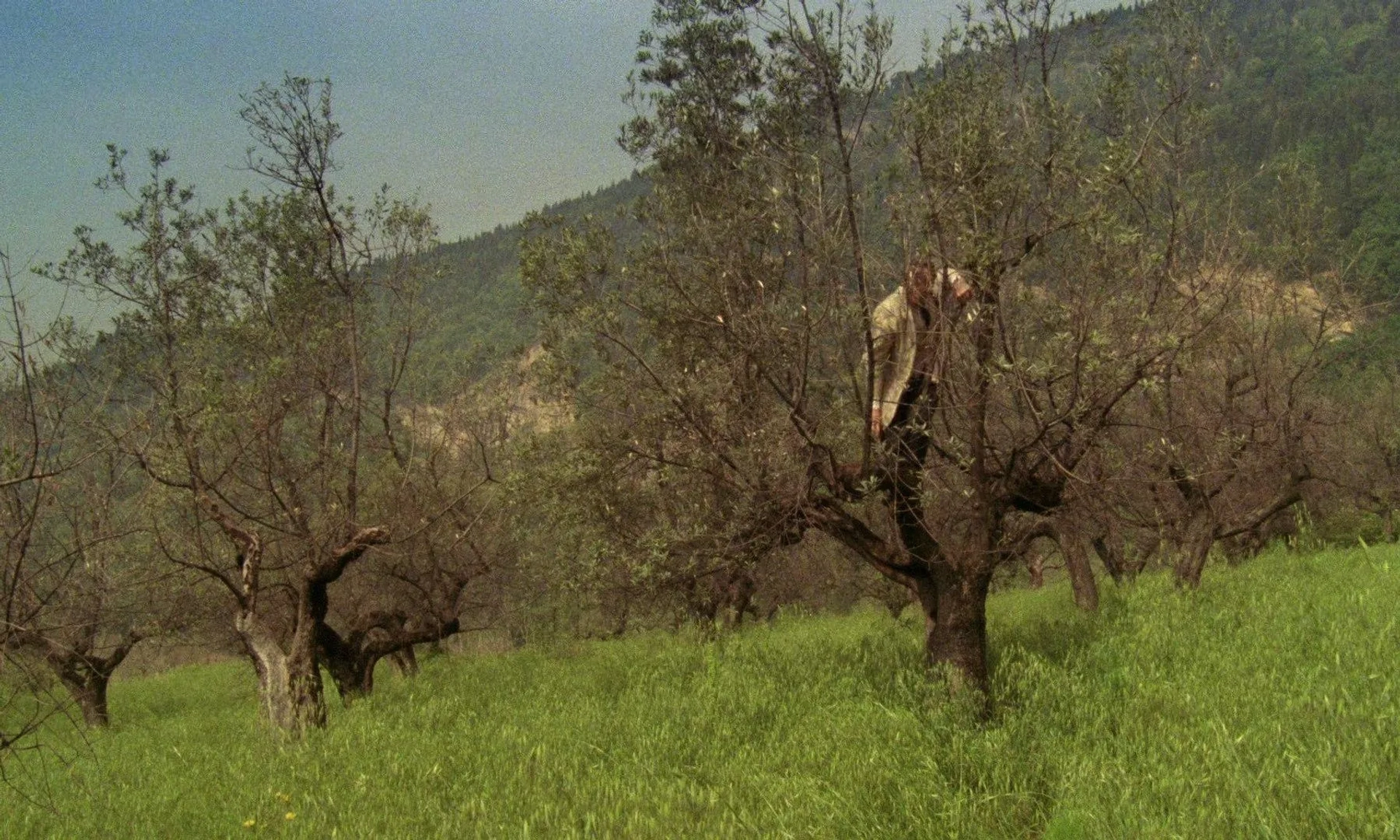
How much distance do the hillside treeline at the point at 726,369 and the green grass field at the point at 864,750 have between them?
4.53ft

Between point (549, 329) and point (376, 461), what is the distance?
10.8 m

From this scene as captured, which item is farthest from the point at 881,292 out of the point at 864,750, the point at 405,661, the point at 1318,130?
the point at 1318,130

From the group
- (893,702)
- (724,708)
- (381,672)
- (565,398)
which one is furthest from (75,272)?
(381,672)

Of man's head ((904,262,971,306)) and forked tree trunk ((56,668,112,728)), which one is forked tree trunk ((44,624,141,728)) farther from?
man's head ((904,262,971,306))

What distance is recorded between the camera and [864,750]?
27.1 ft

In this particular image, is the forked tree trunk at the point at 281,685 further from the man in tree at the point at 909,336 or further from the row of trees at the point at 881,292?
the man in tree at the point at 909,336

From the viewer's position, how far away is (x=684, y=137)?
14297mm

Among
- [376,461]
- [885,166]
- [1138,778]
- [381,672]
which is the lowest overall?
[381,672]

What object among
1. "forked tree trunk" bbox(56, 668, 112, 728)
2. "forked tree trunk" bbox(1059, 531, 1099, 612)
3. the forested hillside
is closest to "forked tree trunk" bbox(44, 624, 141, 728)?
"forked tree trunk" bbox(56, 668, 112, 728)

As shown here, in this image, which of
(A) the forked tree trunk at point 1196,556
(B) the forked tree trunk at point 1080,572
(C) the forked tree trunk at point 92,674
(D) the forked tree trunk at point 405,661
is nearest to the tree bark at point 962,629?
(A) the forked tree trunk at point 1196,556

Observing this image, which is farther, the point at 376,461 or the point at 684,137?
the point at 376,461

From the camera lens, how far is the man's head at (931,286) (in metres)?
9.62

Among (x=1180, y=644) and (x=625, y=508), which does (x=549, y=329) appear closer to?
(x=625, y=508)

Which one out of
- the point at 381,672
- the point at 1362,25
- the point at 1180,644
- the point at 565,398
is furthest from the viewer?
the point at 1362,25
